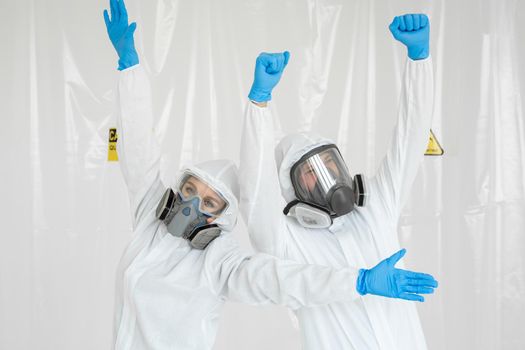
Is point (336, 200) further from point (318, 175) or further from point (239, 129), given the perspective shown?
point (239, 129)

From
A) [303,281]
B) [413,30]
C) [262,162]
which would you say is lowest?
[303,281]

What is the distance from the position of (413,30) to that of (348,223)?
69 cm

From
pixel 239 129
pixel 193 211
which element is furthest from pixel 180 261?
pixel 239 129

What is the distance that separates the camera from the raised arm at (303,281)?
193 centimetres

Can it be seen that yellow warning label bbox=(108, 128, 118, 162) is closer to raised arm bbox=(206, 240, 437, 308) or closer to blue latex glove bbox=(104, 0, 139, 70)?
blue latex glove bbox=(104, 0, 139, 70)

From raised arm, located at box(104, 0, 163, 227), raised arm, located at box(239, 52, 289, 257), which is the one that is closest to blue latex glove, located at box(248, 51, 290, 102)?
raised arm, located at box(239, 52, 289, 257)

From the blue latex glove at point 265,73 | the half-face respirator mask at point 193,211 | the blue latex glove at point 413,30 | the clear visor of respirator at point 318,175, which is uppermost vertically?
the blue latex glove at point 413,30

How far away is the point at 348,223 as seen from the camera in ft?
7.59

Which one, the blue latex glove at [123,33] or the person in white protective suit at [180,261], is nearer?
the person in white protective suit at [180,261]

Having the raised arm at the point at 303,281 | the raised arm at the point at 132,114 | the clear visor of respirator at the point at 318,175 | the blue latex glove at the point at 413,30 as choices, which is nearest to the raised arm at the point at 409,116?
the blue latex glove at the point at 413,30

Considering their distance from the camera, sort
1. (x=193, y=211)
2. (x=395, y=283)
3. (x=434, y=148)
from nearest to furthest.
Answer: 1. (x=395, y=283)
2. (x=193, y=211)
3. (x=434, y=148)

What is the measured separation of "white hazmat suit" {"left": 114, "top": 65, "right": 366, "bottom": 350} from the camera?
6.67 feet

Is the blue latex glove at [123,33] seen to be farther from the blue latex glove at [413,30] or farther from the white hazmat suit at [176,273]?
the blue latex glove at [413,30]

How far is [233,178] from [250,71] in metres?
1.19
